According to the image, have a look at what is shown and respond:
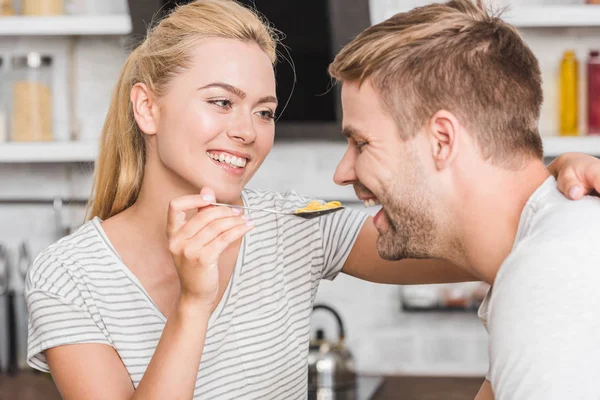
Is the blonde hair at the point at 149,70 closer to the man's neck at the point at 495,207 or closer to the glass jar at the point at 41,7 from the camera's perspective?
the man's neck at the point at 495,207

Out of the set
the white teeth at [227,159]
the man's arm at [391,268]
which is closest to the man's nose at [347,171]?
the white teeth at [227,159]

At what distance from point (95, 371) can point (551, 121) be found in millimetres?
2065

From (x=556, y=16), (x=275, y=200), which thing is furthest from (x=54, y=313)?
(x=556, y=16)

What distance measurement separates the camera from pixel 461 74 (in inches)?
45.5

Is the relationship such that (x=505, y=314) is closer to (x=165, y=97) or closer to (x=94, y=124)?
(x=165, y=97)

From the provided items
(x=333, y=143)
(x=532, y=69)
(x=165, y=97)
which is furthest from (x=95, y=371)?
(x=333, y=143)

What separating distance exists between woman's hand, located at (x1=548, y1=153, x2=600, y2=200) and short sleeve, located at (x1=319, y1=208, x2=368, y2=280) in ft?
1.84

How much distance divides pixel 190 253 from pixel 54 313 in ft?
0.99

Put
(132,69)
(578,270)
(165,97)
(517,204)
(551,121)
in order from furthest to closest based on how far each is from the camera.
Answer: (551,121), (132,69), (165,97), (517,204), (578,270)

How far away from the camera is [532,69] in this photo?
1.20 m

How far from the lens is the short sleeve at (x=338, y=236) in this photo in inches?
66.0

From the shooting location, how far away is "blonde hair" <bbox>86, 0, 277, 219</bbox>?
150 cm

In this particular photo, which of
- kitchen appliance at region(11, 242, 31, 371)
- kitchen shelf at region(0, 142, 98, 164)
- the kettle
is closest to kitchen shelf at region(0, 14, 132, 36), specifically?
kitchen shelf at region(0, 142, 98, 164)

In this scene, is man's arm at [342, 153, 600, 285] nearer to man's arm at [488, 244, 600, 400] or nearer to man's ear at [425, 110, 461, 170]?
man's ear at [425, 110, 461, 170]
